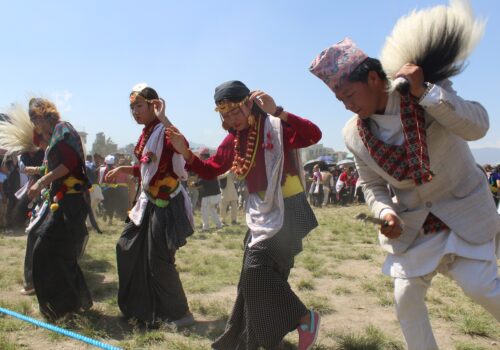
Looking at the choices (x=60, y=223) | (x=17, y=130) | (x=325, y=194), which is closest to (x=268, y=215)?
(x=60, y=223)

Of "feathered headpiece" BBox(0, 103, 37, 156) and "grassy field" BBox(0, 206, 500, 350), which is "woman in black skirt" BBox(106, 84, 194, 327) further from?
"feathered headpiece" BBox(0, 103, 37, 156)

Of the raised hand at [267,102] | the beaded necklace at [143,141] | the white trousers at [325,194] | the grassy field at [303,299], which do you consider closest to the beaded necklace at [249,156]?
the raised hand at [267,102]

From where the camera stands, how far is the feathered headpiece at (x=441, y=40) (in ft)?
7.30

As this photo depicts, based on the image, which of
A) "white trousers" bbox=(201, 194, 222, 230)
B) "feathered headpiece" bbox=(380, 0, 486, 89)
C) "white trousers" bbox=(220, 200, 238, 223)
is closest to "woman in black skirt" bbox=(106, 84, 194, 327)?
"feathered headpiece" bbox=(380, 0, 486, 89)

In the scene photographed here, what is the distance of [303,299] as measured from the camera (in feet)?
15.6

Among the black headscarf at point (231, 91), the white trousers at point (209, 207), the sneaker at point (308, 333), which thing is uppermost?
the black headscarf at point (231, 91)

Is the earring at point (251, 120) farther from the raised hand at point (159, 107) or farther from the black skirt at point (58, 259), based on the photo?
the black skirt at point (58, 259)

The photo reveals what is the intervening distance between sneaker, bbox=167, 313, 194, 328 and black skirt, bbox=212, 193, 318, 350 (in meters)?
0.97

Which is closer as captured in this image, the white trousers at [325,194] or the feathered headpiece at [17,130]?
the feathered headpiece at [17,130]

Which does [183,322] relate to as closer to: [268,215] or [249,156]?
[268,215]

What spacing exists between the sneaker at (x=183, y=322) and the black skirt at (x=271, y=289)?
0.97m

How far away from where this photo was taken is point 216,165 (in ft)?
11.7

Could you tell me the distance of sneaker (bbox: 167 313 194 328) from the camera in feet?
13.0

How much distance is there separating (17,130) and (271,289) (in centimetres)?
364
